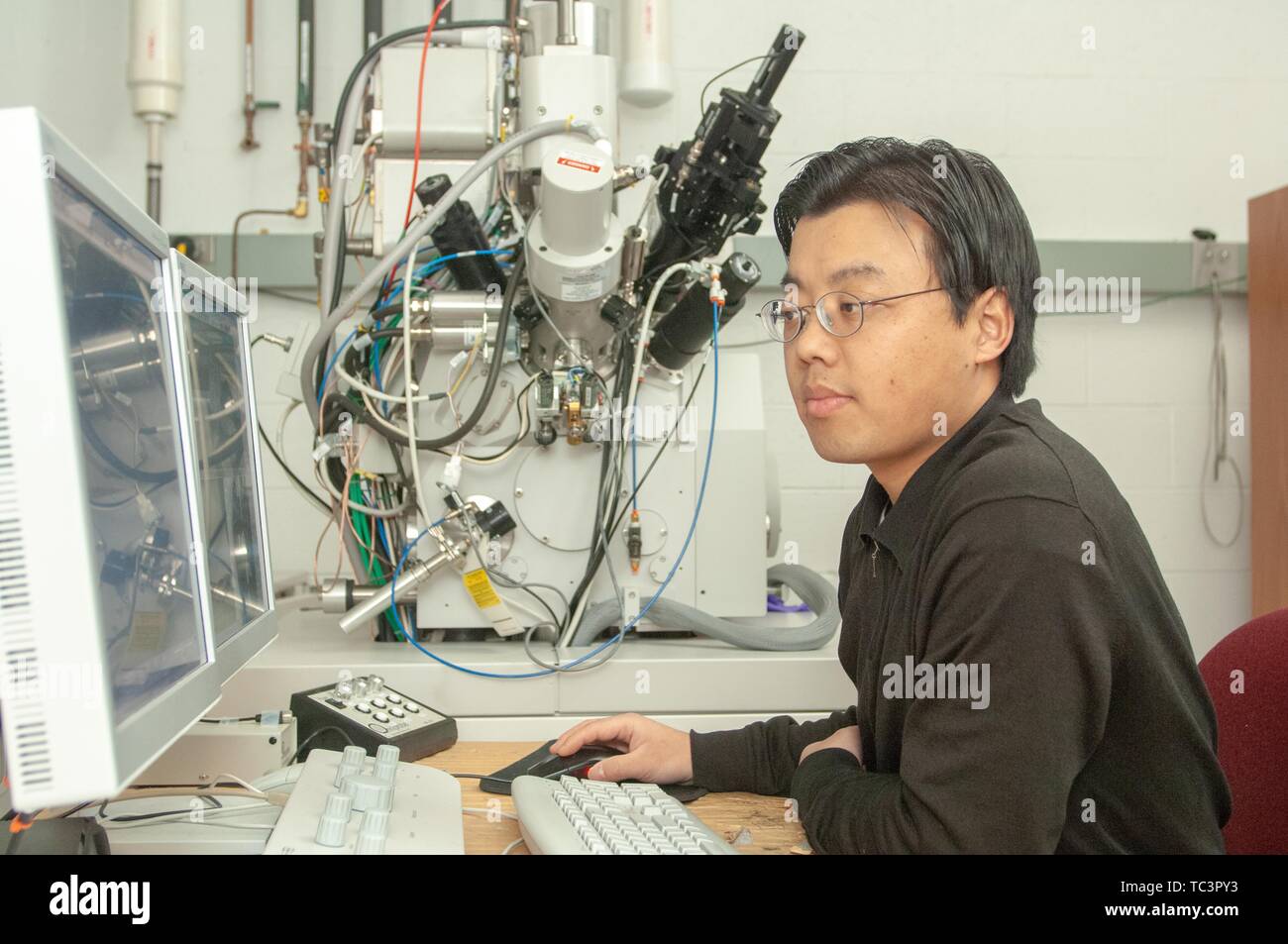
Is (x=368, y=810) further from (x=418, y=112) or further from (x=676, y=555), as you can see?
(x=418, y=112)

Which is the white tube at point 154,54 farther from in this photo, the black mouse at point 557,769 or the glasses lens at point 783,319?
the black mouse at point 557,769

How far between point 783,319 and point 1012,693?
48 cm

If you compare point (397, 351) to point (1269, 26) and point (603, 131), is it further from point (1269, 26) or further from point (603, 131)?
point (1269, 26)

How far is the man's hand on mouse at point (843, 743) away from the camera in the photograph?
109cm

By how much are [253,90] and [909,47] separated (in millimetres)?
1623

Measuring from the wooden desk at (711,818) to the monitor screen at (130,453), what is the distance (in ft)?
0.99

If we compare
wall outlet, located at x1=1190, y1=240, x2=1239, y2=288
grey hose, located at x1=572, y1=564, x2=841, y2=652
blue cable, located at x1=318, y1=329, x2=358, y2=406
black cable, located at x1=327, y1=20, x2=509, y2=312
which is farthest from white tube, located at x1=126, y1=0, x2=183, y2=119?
wall outlet, located at x1=1190, y1=240, x2=1239, y2=288

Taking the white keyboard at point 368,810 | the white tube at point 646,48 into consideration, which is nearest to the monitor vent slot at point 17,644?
the white keyboard at point 368,810

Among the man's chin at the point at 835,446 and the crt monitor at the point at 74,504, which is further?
the man's chin at the point at 835,446

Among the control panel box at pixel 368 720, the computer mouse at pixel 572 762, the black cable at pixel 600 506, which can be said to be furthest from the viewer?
the black cable at pixel 600 506

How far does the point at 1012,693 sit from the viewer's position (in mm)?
804

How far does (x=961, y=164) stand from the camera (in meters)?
1.04

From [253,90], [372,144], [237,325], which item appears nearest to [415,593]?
[237,325]

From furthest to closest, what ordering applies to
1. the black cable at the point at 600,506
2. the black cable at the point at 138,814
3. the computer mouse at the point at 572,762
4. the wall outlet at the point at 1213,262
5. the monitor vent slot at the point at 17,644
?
1. the wall outlet at the point at 1213,262
2. the black cable at the point at 600,506
3. the computer mouse at the point at 572,762
4. the black cable at the point at 138,814
5. the monitor vent slot at the point at 17,644
